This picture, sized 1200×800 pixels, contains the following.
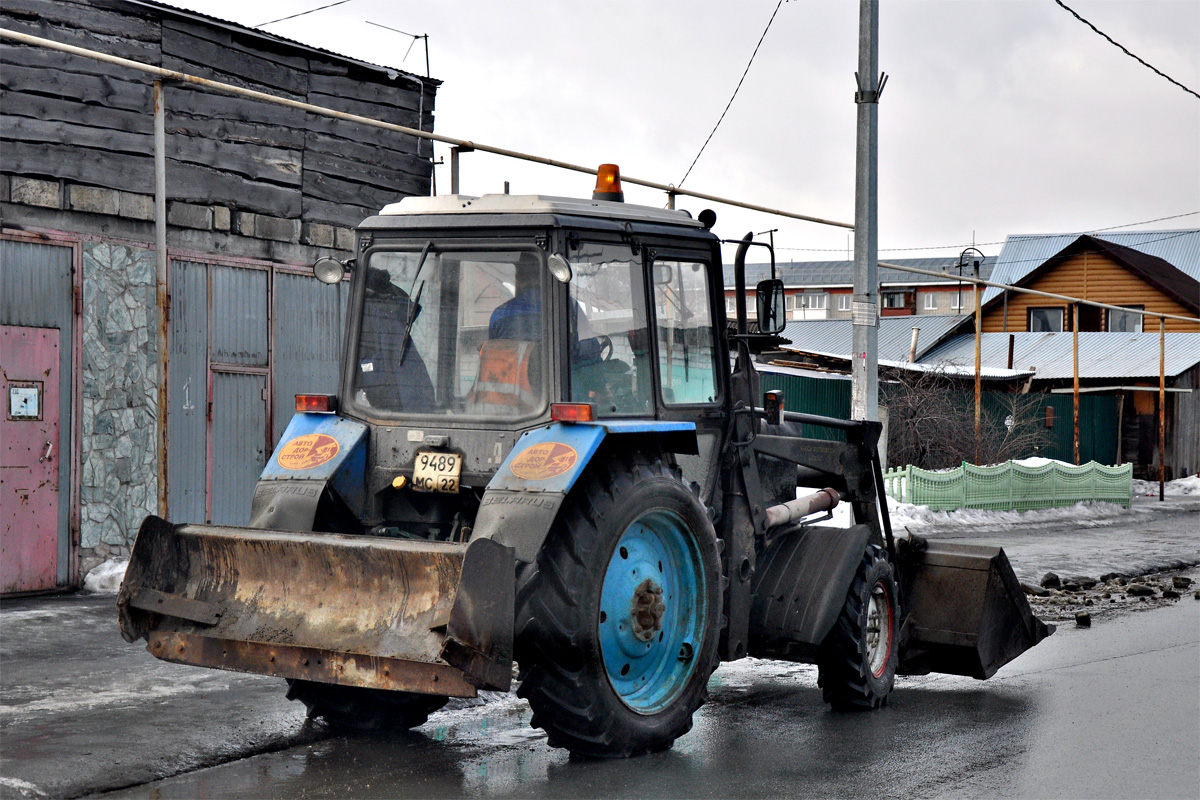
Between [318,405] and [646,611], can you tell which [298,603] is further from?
[646,611]

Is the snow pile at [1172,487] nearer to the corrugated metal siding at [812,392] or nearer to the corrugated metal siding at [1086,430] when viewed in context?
the corrugated metal siding at [1086,430]

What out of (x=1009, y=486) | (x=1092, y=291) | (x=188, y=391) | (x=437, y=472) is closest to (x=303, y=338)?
(x=188, y=391)

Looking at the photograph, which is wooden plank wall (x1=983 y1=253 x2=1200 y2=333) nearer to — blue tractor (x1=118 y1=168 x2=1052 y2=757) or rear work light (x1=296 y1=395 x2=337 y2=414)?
blue tractor (x1=118 y1=168 x2=1052 y2=757)

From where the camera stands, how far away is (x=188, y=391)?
12.6 m

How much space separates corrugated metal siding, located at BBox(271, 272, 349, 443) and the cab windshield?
691 centimetres

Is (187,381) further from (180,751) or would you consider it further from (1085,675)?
(1085,675)

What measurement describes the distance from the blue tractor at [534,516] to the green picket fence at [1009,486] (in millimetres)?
13873

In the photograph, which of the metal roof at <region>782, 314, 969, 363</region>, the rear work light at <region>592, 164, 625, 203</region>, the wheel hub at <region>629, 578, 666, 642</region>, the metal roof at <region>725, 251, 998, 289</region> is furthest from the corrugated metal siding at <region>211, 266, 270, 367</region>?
the metal roof at <region>725, 251, 998, 289</region>

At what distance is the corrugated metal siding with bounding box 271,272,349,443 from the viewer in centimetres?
1358

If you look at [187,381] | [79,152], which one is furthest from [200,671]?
[79,152]

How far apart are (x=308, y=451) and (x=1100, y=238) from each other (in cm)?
4343

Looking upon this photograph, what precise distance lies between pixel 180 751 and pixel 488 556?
221 cm

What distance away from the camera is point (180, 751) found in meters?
6.35

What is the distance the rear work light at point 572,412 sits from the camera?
236 inches
